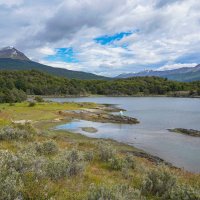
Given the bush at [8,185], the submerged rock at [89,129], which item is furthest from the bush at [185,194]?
the submerged rock at [89,129]

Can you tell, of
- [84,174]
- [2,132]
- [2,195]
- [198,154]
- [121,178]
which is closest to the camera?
[2,195]

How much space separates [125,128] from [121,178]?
4230 centimetres

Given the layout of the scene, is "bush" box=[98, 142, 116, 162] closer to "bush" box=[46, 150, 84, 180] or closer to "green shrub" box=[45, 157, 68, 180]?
"bush" box=[46, 150, 84, 180]

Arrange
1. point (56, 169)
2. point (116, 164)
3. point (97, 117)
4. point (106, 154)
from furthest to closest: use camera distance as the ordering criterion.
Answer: point (97, 117) → point (106, 154) → point (116, 164) → point (56, 169)

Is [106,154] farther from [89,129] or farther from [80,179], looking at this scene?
[89,129]

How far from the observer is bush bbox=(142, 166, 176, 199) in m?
11.6

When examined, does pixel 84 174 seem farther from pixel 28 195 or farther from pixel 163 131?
pixel 163 131

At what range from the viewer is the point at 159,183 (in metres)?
11.7

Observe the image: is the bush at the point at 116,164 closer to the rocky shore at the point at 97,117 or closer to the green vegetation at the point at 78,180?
the green vegetation at the point at 78,180

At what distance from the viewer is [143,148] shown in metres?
38.1

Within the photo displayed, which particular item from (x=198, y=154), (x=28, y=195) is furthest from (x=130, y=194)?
(x=198, y=154)

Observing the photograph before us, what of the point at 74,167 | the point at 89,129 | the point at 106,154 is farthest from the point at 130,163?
the point at 89,129

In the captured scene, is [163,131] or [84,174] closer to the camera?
[84,174]

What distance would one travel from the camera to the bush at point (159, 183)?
1164 cm
